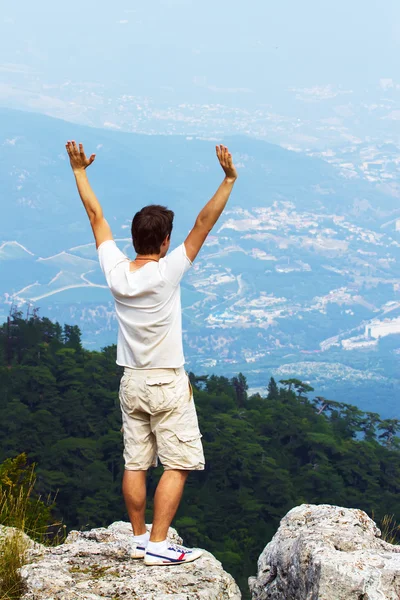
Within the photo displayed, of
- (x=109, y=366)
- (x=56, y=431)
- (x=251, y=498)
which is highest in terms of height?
(x=109, y=366)

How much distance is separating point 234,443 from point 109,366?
8857 millimetres

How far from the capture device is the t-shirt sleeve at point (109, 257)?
5.27m

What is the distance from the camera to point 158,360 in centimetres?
514

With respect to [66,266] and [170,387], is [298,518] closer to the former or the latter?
[170,387]

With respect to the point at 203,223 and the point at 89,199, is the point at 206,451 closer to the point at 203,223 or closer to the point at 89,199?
the point at 89,199

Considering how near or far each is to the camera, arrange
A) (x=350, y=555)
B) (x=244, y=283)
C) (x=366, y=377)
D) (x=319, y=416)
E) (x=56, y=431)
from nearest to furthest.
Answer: (x=350, y=555), (x=56, y=431), (x=319, y=416), (x=366, y=377), (x=244, y=283)

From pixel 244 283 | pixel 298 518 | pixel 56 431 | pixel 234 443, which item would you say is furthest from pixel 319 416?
pixel 244 283

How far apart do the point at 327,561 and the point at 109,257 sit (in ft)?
6.90

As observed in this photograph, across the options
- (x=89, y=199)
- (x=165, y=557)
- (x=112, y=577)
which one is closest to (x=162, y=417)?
→ (x=165, y=557)

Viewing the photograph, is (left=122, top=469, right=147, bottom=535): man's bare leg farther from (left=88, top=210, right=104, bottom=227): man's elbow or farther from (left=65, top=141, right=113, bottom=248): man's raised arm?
(left=88, top=210, right=104, bottom=227): man's elbow

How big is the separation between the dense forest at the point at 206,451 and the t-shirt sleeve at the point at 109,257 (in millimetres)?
32829

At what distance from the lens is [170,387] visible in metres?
→ 5.14

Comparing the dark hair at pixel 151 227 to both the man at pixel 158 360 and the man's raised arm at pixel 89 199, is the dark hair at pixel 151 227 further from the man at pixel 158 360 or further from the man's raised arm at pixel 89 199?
the man's raised arm at pixel 89 199

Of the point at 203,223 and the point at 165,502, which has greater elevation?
the point at 203,223
